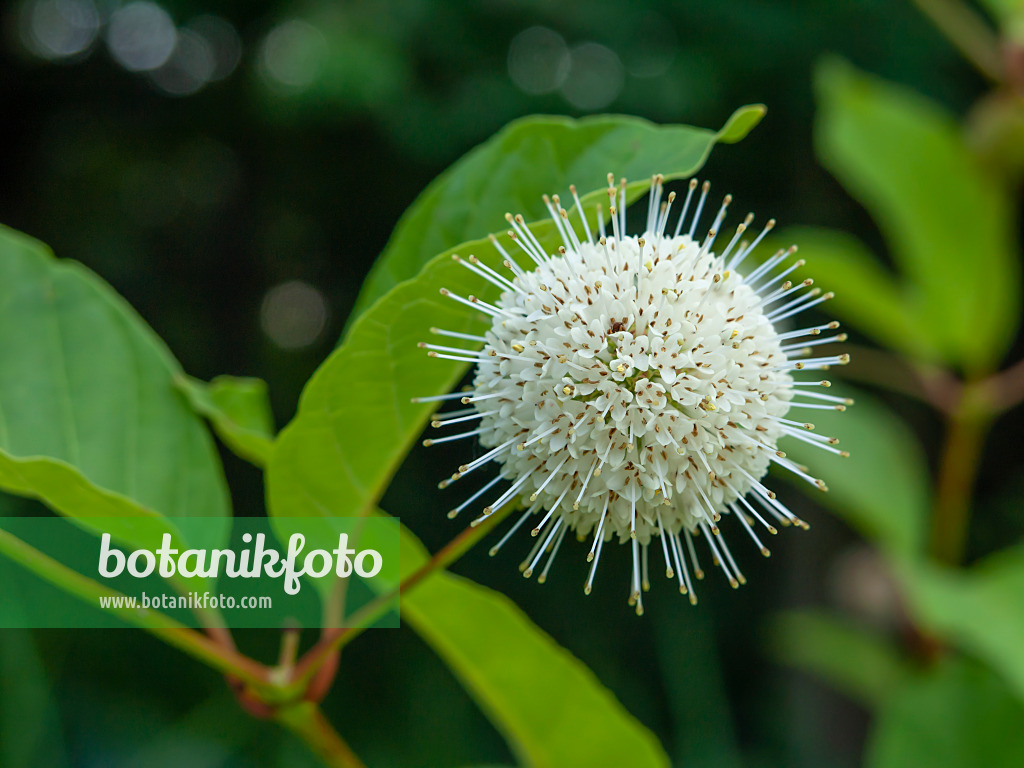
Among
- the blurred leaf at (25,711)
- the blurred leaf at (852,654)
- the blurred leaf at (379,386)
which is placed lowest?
the blurred leaf at (25,711)

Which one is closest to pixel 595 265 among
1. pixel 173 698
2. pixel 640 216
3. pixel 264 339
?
pixel 640 216

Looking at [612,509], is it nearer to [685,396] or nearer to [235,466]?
[685,396]

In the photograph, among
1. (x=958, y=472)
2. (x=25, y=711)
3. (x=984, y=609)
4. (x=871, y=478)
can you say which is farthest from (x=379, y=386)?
(x=25, y=711)

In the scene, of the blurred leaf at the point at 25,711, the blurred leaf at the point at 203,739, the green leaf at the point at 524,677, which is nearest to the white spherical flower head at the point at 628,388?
the green leaf at the point at 524,677

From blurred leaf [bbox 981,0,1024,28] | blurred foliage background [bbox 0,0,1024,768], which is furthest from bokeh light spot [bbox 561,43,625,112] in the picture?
blurred leaf [bbox 981,0,1024,28]

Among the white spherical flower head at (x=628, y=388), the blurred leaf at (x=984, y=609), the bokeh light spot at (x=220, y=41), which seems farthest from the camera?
the bokeh light spot at (x=220, y=41)

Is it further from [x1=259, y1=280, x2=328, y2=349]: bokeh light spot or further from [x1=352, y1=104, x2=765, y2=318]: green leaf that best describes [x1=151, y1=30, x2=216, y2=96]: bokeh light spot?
[x1=352, y1=104, x2=765, y2=318]: green leaf

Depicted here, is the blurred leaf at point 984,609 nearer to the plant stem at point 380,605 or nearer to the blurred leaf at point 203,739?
the plant stem at point 380,605
